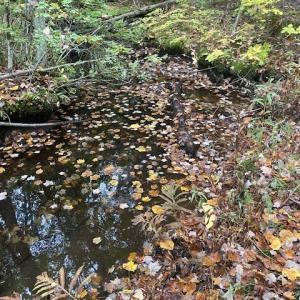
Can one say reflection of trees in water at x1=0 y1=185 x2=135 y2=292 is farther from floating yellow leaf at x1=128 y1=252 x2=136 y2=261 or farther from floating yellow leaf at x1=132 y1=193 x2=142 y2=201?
floating yellow leaf at x1=132 y1=193 x2=142 y2=201

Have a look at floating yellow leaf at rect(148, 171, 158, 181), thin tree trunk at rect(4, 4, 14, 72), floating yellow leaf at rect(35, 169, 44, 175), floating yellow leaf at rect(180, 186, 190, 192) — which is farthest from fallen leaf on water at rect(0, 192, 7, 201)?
thin tree trunk at rect(4, 4, 14, 72)

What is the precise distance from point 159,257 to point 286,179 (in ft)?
5.69

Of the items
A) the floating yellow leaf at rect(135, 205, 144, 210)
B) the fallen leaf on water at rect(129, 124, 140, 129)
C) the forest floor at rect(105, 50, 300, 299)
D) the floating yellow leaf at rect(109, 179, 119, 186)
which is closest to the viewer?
the forest floor at rect(105, 50, 300, 299)

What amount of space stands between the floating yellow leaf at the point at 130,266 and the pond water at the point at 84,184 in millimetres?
161

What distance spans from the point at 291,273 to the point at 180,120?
4.18 m

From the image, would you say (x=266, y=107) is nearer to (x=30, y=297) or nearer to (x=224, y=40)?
(x=224, y=40)

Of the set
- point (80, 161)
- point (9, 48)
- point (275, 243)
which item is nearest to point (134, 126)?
point (80, 161)

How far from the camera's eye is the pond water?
12.7 ft

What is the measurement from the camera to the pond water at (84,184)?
3881 millimetres

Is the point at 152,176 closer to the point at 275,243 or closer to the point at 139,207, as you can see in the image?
the point at 139,207

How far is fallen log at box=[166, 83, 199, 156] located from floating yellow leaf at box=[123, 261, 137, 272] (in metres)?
2.42

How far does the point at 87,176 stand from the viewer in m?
5.18

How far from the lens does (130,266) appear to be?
3.62 metres

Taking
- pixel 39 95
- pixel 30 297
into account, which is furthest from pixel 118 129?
pixel 30 297
